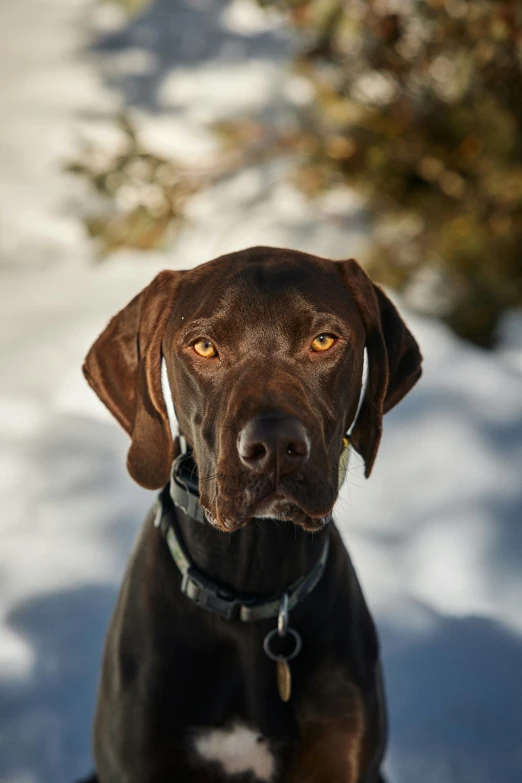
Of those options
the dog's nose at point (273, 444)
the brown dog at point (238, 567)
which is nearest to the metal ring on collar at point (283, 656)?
the brown dog at point (238, 567)

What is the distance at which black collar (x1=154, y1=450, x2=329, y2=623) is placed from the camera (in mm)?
2389

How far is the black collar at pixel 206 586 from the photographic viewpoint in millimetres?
2389

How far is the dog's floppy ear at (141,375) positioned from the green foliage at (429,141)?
344 cm

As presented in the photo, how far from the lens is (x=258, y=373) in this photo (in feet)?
7.15

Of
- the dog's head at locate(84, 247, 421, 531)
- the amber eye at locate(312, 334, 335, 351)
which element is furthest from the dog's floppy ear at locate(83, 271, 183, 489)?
the amber eye at locate(312, 334, 335, 351)

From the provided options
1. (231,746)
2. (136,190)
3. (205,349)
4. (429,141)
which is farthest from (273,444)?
(429,141)

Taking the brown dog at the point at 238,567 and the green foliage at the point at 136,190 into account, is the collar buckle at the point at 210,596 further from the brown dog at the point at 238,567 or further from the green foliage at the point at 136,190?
the green foliage at the point at 136,190

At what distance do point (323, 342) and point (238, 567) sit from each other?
627 mm

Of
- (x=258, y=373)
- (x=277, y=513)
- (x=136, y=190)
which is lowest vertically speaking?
(x=277, y=513)

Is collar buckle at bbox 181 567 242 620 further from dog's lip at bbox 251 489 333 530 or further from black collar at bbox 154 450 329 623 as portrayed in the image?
dog's lip at bbox 251 489 333 530

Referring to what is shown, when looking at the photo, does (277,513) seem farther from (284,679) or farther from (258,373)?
(284,679)

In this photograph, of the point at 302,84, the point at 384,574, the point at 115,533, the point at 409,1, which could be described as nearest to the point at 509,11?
the point at 409,1

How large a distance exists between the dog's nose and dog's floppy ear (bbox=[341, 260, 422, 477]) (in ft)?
1.61

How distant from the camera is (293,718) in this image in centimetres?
240
